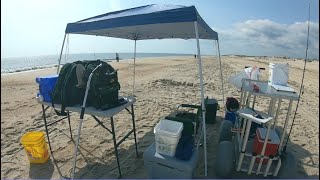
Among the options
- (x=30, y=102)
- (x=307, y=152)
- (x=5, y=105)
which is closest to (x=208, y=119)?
(x=307, y=152)

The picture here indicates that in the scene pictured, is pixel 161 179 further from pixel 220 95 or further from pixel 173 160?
pixel 220 95

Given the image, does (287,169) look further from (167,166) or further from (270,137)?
(167,166)

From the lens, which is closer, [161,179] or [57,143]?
[161,179]

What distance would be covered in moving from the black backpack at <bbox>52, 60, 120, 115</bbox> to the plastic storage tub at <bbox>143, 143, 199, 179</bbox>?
3.32 ft

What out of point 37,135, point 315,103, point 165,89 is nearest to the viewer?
point 37,135

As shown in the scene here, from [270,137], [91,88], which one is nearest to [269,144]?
[270,137]

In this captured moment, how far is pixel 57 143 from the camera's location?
15.7 ft

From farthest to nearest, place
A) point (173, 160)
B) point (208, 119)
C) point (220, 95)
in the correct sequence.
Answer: point (220, 95)
point (208, 119)
point (173, 160)

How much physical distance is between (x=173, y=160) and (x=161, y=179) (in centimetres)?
40

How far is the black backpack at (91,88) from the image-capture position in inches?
133

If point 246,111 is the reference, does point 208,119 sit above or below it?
below

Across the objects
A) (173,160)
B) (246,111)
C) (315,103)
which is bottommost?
(315,103)

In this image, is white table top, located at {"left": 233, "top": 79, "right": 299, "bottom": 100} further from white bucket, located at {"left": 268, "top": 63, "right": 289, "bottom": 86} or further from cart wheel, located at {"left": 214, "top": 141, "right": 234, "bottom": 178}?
cart wheel, located at {"left": 214, "top": 141, "right": 234, "bottom": 178}

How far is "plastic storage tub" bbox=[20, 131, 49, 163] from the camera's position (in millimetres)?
3859
